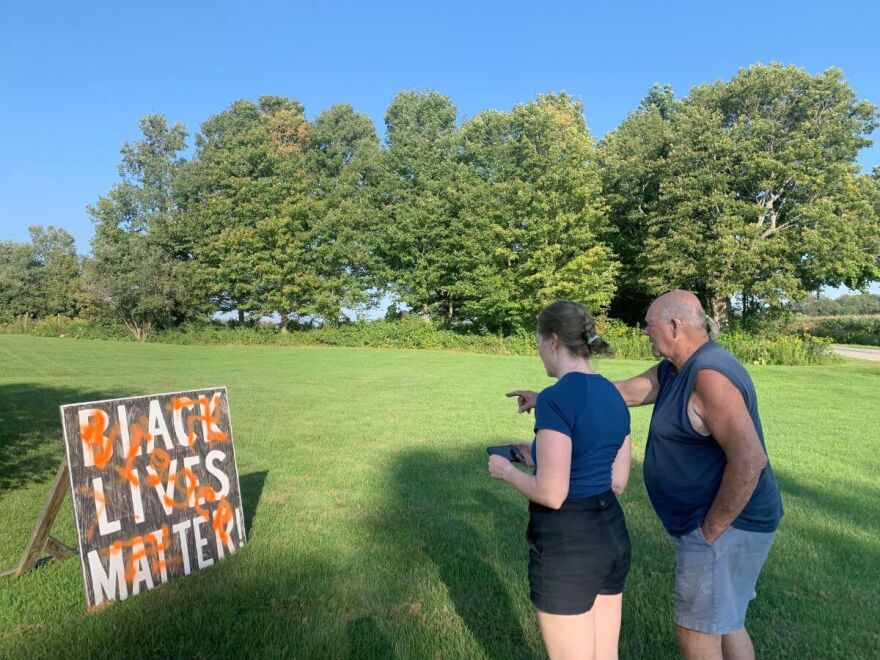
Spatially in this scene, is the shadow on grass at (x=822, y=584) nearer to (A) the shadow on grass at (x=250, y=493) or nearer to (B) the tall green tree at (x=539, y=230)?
(A) the shadow on grass at (x=250, y=493)

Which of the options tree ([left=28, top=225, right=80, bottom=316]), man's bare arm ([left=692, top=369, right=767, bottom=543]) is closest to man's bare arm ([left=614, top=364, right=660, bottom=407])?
man's bare arm ([left=692, top=369, right=767, bottom=543])

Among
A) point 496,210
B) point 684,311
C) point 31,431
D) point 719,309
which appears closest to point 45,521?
point 684,311

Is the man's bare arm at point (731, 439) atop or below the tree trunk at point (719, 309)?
atop

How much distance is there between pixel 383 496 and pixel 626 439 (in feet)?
14.3

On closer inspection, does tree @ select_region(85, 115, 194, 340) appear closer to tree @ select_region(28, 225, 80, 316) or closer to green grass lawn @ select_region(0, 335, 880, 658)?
tree @ select_region(28, 225, 80, 316)

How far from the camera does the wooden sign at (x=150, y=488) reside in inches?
153

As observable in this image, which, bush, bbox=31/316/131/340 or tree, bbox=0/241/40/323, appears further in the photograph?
tree, bbox=0/241/40/323

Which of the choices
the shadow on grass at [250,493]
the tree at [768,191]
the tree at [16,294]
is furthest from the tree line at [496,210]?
the shadow on grass at [250,493]

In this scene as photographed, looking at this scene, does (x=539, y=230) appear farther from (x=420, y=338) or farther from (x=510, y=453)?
(x=510, y=453)

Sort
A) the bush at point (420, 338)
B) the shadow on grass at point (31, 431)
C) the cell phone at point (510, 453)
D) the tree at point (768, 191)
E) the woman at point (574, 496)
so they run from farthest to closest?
1. the tree at point (768, 191)
2. the bush at point (420, 338)
3. the shadow on grass at point (31, 431)
4. the cell phone at point (510, 453)
5. the woman at point (574, 496)

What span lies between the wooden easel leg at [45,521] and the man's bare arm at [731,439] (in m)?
3.81

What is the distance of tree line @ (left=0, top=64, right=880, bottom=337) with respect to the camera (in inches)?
1218

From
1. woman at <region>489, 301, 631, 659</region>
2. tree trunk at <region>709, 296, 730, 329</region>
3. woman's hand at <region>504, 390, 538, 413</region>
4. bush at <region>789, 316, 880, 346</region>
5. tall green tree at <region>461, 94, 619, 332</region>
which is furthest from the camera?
bush at <region>789, 316, 880, 346</region>

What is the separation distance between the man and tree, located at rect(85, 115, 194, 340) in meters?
46.1
